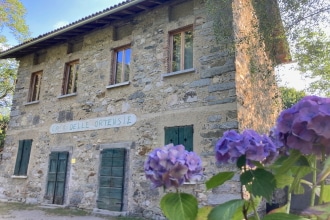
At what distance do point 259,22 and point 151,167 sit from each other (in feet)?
20.9

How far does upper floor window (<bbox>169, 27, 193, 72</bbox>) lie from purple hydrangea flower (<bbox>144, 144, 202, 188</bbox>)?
5.79 m

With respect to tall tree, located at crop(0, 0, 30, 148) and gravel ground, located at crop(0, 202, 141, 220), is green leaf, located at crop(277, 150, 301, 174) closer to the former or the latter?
gravel ground, located at crop(0, 202, 141, 220)

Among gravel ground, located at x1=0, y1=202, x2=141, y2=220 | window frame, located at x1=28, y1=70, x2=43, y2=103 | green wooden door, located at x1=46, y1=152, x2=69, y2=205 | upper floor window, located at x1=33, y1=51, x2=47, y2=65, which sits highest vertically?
upper floor window, located at x1=33, y1=51, x2=47, y2=65

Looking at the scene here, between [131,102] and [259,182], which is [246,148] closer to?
[259,182]

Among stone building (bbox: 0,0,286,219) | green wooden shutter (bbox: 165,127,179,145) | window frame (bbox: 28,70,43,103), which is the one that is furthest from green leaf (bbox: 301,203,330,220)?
window frame (bbox: 28,70,43,103)

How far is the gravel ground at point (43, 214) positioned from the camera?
6281 mm

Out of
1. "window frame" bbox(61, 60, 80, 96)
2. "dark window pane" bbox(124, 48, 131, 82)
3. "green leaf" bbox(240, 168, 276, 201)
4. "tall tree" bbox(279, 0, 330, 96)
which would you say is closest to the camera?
"green leaf" bbox(240, 168, 276, 201)

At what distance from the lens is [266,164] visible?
3.64ft

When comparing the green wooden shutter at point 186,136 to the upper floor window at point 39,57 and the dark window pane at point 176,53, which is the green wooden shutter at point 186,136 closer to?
the dark window pane at point 176,53

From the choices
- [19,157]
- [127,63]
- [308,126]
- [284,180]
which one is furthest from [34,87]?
[308,126]

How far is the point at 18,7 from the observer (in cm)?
1480

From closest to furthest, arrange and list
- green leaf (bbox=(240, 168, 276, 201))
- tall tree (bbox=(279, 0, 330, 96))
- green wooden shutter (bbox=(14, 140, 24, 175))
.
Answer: green leaf (bbox=(240, 168, 276, 201))
tall tree (bbox=(279, 0, 330, 96))
green wooden shutter (bbox=(14, 140, 24, 175))

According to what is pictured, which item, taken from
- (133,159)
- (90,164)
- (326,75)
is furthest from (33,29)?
(326,75)

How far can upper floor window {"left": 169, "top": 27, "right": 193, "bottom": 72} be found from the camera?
22.5ft
